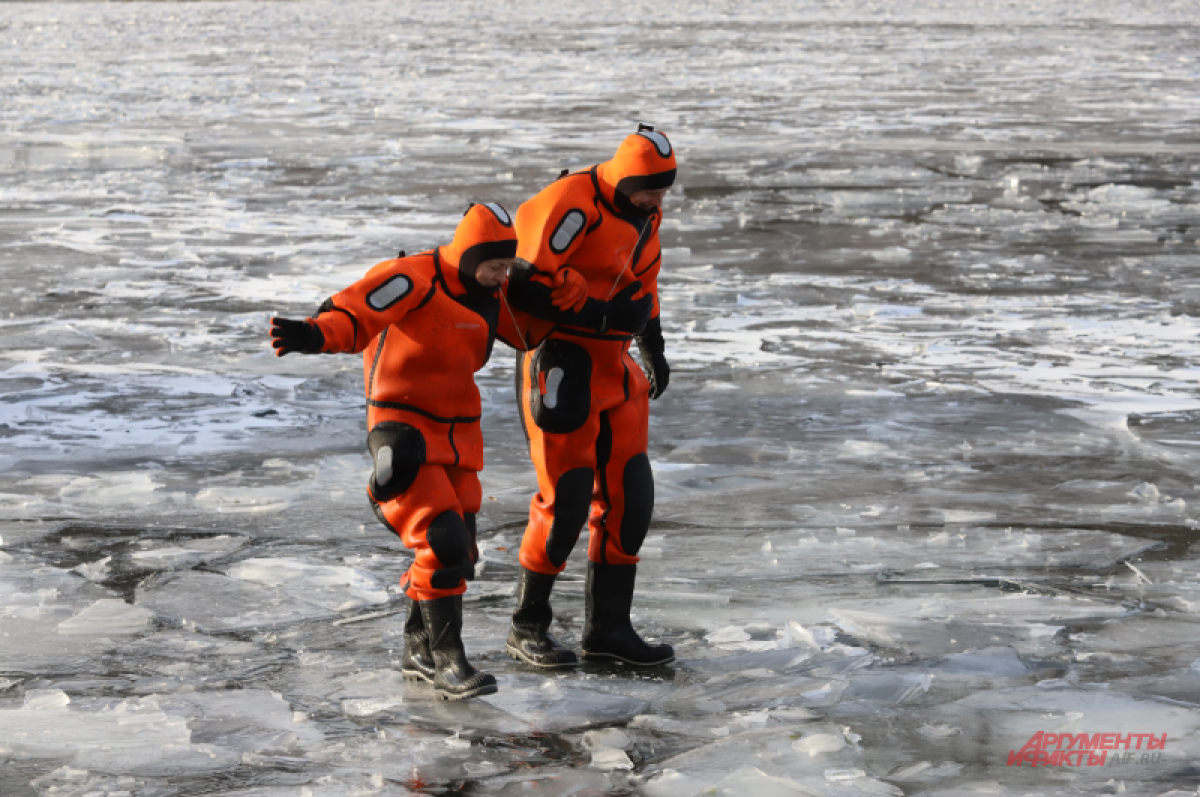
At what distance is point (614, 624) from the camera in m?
4.52

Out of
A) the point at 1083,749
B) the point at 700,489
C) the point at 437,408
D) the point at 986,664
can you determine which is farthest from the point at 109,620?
the point at 1083,749

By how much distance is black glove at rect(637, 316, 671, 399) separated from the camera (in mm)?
4781

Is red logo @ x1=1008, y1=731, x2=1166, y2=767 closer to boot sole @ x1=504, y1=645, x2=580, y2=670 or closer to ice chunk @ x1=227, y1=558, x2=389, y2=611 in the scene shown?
boot sole @ x1=504, y1=645, x2=580, y2=670

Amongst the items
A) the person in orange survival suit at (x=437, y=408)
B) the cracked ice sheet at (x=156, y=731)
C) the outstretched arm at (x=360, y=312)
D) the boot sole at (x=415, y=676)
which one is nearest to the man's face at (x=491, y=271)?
the person in orange survival suit at (x=437, y=408)

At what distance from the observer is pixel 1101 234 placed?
40.7 feet

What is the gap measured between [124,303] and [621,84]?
643 inches

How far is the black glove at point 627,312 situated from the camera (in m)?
4.36

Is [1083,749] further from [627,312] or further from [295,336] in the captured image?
[295,336]

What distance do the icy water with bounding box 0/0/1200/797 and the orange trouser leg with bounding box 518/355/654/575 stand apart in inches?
14.5

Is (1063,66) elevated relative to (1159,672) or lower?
elevated

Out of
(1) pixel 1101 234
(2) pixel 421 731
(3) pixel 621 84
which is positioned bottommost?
(2) pixel 421 731

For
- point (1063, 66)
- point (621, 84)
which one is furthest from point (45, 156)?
point (1063, 66)

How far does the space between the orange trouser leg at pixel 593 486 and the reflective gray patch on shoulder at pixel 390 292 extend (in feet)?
1.92

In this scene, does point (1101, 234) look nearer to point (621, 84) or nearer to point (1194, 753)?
point (1194, 753)
